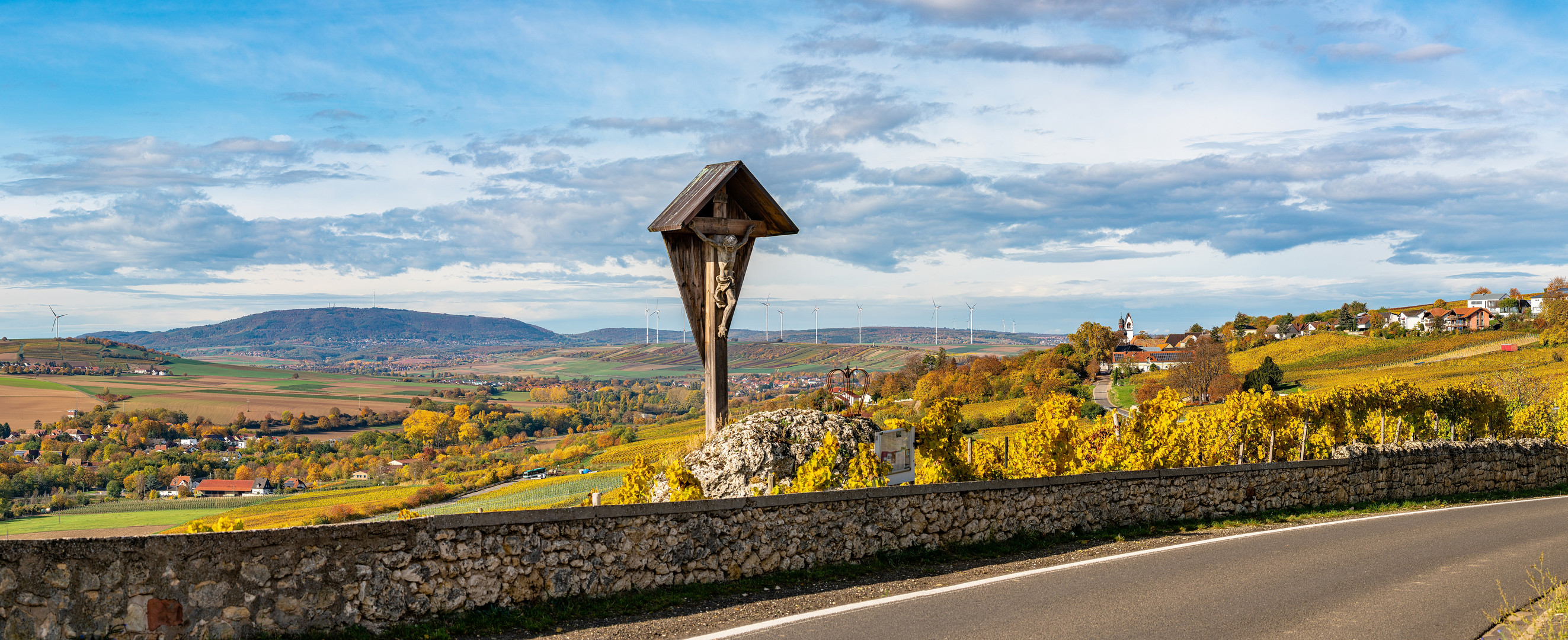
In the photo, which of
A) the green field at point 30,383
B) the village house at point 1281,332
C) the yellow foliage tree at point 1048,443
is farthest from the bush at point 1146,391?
the green field at point 30,383

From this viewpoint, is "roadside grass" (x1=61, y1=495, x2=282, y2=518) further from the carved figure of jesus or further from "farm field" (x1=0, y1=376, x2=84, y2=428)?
"farm field" (x1=0, y1=376, x2=84, y2=428)

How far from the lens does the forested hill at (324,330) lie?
103625 millimetres

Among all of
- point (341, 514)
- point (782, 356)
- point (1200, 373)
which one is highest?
point (782, 356)

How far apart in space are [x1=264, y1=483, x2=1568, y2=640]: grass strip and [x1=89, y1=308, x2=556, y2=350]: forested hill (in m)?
90.2

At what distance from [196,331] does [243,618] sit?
121 m

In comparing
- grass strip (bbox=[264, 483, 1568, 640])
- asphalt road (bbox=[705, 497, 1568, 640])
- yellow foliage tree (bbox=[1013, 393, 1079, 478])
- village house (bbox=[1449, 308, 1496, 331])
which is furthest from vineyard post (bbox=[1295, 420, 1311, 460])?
village house (bbox=[1449, 308, 1496, 331])

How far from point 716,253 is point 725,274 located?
0.30m

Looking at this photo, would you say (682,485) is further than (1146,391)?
No

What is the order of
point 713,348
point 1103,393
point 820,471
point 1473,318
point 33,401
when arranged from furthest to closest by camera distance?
point 1473,318
point 1103,393
point 33,401
point 713,348
point 820,471

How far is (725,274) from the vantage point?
11.6 metres

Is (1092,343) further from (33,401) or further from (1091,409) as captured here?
(33,401)

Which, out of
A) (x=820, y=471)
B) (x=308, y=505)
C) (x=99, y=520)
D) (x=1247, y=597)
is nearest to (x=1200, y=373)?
(x=1247, y=597)

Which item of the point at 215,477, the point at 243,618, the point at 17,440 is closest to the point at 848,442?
the point at 243,618

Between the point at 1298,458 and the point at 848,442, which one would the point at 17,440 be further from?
the point at 1298,458
